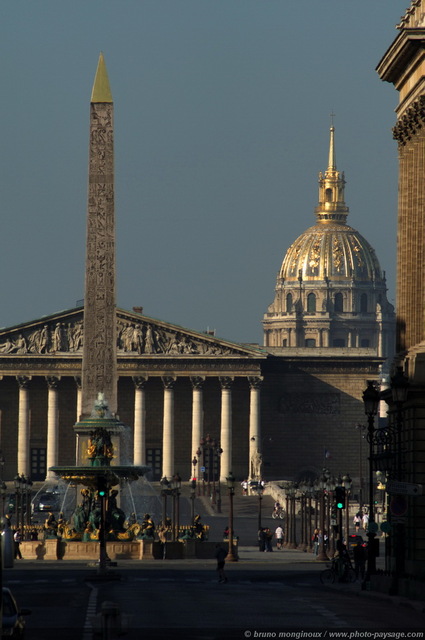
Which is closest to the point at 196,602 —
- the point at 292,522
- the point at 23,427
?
the point at 292,522

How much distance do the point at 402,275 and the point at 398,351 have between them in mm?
1731

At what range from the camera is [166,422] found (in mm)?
154750

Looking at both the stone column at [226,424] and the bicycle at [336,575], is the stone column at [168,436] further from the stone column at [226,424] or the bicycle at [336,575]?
the bicycle at [336,575]

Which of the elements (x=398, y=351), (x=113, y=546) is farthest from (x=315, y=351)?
(x=398, y=351)

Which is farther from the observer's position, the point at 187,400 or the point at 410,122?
the point at 187,400

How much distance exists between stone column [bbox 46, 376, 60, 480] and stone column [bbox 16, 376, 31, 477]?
141 cm

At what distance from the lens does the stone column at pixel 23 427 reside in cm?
15288

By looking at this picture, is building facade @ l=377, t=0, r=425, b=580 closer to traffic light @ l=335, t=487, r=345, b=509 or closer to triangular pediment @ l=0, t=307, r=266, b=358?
traffic light @ l=335, t=487, r=345, b=509

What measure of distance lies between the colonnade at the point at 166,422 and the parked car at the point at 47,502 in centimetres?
2957

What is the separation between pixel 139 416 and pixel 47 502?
37.4m

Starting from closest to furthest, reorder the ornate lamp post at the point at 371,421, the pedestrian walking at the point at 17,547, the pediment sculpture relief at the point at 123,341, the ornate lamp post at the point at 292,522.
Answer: the ornate lamp post at the point at 371,421 < the pedestrian walking at the point at 17,547 < the ornate lamp post at the point at 292,522 < the pediment sculpture relief at the point at 123,341

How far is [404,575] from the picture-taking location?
4350 centimetres

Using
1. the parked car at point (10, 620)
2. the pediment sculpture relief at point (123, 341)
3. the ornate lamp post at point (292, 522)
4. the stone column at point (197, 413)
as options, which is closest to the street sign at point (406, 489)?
the parked car at point (10, 620)

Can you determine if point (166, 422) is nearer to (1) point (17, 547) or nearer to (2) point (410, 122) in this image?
(1) point (17, 547)
